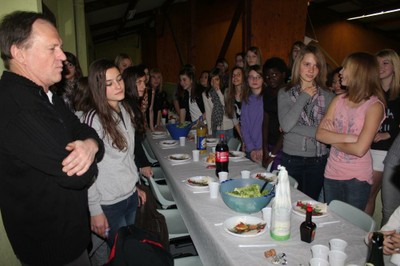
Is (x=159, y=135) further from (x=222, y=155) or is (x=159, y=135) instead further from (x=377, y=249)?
(x=377, y=249)

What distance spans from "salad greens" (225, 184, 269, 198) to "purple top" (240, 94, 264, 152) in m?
1.68

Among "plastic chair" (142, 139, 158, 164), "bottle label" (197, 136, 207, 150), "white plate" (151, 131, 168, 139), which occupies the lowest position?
"plastic chair" (142, 139, 158, 164)

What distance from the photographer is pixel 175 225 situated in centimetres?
248

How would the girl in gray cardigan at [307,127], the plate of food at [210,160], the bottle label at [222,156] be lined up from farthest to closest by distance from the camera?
the plate of food at [210,160] < the girl in gray cardigan at [307,127] < the bottle label at [222,156]

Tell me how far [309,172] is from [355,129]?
56 cm

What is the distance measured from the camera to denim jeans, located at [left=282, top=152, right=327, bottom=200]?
2.55 m

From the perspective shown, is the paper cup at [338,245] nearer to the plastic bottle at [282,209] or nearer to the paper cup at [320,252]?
the paper cup at [320,252]

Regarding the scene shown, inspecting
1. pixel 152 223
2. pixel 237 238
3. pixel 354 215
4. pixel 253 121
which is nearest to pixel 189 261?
pixel 152 223

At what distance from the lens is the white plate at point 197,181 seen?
7.09ft

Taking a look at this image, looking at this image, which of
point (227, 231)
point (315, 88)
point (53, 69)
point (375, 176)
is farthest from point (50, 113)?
point (375, 176)

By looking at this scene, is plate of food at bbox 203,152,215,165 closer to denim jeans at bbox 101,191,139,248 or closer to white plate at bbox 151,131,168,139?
denim jeans at bbox 101,191,139,248

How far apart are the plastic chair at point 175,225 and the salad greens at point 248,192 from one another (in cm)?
80

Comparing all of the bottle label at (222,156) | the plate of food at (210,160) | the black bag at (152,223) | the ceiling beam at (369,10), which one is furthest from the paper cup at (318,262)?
the ceiling beam at (369,10)

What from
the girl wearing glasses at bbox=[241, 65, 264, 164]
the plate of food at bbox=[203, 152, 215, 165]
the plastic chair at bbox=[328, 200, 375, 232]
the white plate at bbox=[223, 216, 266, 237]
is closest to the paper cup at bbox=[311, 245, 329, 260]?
the white plate at bbox=[223, 216, 266, 237]
